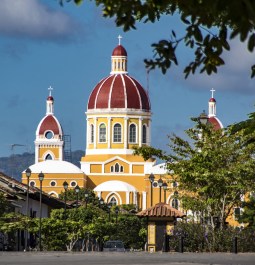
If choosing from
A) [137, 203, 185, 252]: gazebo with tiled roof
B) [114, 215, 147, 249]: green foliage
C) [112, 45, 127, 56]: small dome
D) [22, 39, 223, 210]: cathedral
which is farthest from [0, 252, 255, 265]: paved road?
[112, 45, 127, 56]: small dome

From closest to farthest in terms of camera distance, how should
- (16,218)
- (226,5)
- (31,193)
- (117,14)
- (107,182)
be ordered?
(226,5), (117,14), (16,218), (31,193), (107,182)

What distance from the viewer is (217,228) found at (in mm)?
41656

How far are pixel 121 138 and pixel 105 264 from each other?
147 metres

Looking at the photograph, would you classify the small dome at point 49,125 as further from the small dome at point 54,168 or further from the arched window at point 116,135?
the small dome at point 54,168

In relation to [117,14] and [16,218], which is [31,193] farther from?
[117,14]

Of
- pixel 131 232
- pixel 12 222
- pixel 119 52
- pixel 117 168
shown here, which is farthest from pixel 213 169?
pixel 119 52

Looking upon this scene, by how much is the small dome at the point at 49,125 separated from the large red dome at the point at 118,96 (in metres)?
22.3

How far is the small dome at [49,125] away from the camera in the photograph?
644ft

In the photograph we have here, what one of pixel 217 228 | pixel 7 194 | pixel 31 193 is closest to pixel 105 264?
pixel 217 228

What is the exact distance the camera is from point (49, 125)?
197125 mm

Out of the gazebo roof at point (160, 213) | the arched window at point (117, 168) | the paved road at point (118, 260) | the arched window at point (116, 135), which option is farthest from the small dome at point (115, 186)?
the paved road at point (118, 260)

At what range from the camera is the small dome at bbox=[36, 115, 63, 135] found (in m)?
196

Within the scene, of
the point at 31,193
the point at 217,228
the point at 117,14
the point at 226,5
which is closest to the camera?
the point at 226,5

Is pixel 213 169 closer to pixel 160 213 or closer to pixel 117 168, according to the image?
pixel 160 213
